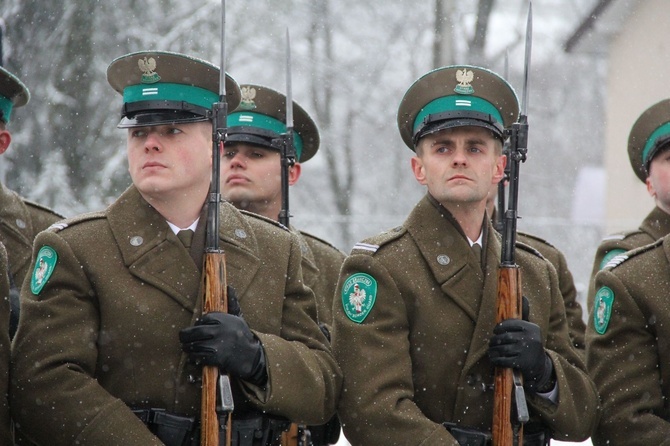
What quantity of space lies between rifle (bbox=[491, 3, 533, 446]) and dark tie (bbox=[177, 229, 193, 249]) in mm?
1301

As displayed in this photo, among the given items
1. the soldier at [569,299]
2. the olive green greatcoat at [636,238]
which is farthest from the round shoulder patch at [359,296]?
the olive green greatcoat at [636,238]

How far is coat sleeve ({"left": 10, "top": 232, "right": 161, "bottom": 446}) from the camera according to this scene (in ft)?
13.6

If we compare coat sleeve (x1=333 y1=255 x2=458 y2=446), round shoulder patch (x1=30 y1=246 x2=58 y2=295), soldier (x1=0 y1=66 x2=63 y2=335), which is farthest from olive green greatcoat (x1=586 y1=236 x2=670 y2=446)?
soldier (x1=0 y1=66 x2=63 y2=335)

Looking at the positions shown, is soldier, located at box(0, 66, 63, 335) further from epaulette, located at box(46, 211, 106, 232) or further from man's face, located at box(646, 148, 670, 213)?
man's face, located at box(646, 148, 670, 213)

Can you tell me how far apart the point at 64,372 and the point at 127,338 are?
28cm

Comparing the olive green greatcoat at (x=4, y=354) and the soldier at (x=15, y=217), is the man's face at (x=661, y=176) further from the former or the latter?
the olive green greatcoat at (x=4, y=354)

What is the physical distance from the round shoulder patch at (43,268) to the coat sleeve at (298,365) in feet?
2.81

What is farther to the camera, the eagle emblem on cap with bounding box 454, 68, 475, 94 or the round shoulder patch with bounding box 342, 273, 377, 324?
the eagle emblem on cap with bounding box 454, 68, 475, 94

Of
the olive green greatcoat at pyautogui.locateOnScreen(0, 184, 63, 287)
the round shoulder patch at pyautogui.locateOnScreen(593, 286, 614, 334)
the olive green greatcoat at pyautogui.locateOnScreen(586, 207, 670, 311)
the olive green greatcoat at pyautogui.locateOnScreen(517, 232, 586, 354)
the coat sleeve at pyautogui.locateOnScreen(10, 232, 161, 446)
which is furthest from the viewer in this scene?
the olive green greatcoat at pyautogui.locateOnScreen(586, 207, 670, 311)

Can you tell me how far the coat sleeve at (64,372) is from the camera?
4133mm

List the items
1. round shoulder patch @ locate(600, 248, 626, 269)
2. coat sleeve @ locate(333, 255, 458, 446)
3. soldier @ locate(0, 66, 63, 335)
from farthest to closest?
round shoulder patch @ locate(600, 248, 626, 269)
soldier @ locate(0, 66, 63, 335)
coat sleeve @ locate(333, 255, 458, 446)

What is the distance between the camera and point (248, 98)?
6719mm

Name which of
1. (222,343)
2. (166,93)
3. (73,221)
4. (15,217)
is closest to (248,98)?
(15,217)

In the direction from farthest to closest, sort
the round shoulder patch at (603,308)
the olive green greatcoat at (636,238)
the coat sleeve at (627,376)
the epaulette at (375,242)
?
1. the olive green greatcoat at (636,238)
2. the round shoulder patch at (603,308)
3. the coat sleeve at (627,376)
4. the epaulette at (375,242)
